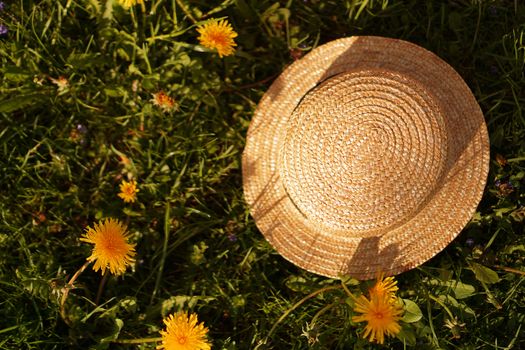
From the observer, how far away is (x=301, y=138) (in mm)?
Answer: 1799

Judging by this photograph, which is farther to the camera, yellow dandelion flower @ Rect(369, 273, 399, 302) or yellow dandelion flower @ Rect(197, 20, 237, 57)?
yellow dandelion flower @ Rect(197, 20, 237, 57)

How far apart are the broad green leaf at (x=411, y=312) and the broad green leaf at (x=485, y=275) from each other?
0.26m

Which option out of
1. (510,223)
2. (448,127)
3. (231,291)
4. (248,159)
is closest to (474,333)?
(510,223)

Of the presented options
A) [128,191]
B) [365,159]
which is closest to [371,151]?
[365,159]

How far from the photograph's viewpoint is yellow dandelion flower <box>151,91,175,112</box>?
2084 mm

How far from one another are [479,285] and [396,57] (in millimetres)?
921

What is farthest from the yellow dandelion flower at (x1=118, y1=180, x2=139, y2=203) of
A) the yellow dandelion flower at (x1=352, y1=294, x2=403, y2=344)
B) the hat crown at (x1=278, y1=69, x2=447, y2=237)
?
the yellow dandelion flower at (x1=352, y1=294, x2=403, y2=344)

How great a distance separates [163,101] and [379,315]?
1120 millimetres

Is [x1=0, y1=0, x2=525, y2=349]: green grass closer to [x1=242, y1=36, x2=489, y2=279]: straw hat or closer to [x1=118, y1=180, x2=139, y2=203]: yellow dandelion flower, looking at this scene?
[x1=118, y1=180, x2=139, y2=203]: yellow dandelion flower

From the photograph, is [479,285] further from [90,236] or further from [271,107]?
[90,236]

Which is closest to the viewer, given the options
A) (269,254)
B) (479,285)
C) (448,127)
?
(448,127)

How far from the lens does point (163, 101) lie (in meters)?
2.09

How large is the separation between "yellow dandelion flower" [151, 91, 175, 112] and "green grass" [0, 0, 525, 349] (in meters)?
0.09

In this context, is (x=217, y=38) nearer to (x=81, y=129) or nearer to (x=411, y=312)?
(x=81, y=129)
